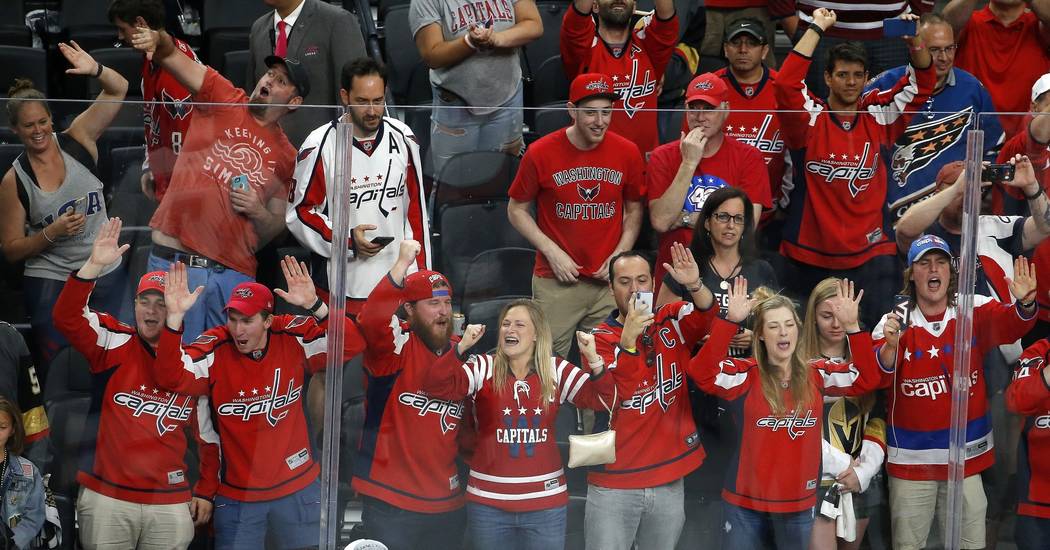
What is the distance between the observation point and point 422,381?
14.5 ft

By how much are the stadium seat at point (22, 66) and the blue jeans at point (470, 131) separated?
337 centimetres

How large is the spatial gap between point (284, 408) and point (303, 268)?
0.46m

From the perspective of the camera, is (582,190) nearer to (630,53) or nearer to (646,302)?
(646,302)

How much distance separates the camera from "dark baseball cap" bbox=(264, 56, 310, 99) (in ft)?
17.7

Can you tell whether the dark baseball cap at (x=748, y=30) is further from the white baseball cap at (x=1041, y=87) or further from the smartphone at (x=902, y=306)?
the smartphone at (x=902, y=306)

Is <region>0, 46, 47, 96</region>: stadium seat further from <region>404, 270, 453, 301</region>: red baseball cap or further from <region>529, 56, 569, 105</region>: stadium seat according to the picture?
<region>404, 270, 453, 301</region>: red baseball cap

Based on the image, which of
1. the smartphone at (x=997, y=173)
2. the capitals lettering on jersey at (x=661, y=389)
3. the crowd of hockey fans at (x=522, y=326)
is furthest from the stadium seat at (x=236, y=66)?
the smartphone at (x=997, y=173)

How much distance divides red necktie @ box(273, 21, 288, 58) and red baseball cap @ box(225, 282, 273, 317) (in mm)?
1746

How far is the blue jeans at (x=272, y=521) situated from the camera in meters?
4.34

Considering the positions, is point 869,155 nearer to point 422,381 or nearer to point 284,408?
point 422,381

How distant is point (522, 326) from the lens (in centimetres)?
444

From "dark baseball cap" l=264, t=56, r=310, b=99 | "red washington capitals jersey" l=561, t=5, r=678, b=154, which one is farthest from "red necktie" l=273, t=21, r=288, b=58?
"red washington capitals jersey" l=561, t=5, r=678, b=154

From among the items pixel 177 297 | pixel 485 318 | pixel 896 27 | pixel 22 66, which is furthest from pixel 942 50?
pixel 22 66

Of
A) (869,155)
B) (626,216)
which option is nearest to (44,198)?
(626,216)
